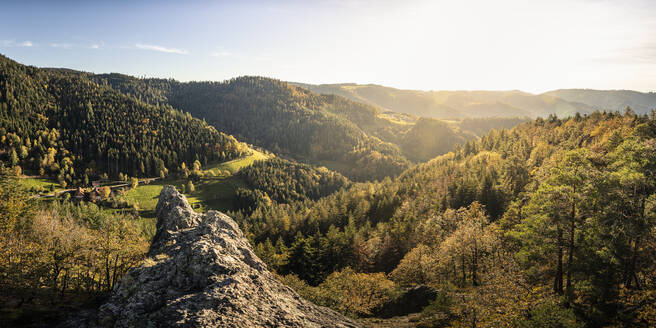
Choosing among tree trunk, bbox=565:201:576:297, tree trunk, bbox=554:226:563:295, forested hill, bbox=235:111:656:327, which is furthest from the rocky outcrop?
tree trunk, bbox=565:201:576:297

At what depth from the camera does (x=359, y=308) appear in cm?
4856

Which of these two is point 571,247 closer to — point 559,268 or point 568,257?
point 568,257

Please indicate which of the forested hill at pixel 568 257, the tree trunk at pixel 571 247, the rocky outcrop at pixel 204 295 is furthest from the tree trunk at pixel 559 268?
the rocky outcrop at pixel 204 295

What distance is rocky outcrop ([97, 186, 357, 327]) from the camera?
16.8m

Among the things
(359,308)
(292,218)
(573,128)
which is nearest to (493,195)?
(359,308)

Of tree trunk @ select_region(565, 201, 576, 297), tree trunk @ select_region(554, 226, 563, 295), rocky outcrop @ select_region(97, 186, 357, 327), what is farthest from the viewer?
tree trunk @ select_region(554, 226, 563, 295)

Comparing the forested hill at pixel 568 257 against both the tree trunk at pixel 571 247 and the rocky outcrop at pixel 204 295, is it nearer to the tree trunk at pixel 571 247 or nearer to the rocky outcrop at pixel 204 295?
the tree trunk at pixel 571 247

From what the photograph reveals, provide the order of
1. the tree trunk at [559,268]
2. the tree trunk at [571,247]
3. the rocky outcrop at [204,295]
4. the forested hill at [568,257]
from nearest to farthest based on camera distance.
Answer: the rocky outcrop at [204,295] < the forested hill at [568,257] < the tree trunk at [571,247] < the tree trunk at [559,268]

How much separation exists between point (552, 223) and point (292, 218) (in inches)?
4917

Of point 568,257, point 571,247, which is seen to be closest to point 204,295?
point 571,247

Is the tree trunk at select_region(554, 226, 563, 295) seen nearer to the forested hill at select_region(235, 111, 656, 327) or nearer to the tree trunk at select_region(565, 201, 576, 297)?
the forested hill at select_region(235, 111, 656, 327)

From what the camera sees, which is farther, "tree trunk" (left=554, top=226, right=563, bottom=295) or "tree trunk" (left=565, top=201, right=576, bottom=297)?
"tree trunk" (left=554, top=226, right=563, bottom=295)

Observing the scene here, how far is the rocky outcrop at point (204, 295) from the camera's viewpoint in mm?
16812

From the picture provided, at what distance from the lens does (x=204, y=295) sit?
17672 mm
